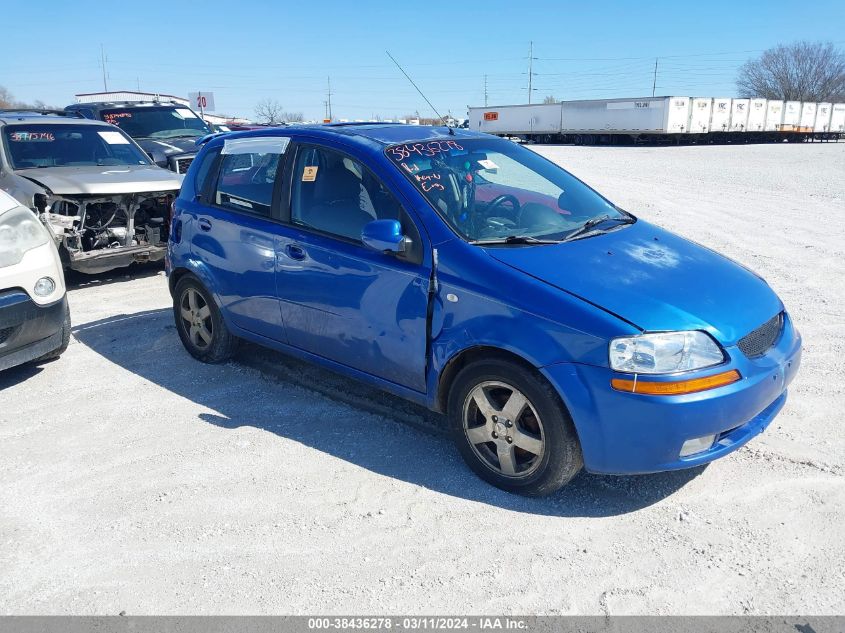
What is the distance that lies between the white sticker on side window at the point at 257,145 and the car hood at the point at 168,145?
721 cm

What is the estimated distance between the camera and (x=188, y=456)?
12.9 feet

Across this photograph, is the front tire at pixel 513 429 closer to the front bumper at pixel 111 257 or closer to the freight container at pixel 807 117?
the front bumper at pixel 111 257

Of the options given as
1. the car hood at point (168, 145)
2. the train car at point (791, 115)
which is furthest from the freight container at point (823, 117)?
the car hood at point (168, 145)

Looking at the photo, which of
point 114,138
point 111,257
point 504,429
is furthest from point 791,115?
point 504,429

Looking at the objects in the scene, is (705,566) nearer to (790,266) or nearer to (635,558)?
(635,558)

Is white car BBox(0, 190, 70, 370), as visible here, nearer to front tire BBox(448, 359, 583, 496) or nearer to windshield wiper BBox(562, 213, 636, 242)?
front tire BBox(448, 359, 583, 496)

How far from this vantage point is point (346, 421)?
430cm

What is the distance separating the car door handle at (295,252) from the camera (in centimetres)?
419

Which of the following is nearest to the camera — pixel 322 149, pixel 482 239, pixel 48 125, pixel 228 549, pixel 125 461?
pixel 228 549

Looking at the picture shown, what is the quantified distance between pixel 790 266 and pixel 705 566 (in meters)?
5.94

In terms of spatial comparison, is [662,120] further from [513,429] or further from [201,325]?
[513,429]

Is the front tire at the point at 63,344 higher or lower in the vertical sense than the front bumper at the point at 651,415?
lower

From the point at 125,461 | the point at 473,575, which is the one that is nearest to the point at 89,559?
the point at 125,461

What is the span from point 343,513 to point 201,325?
247cm
